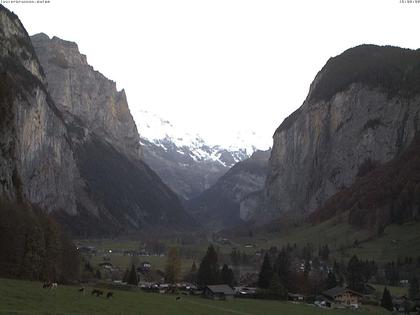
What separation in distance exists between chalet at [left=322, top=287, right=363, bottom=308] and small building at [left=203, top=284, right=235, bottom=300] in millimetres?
21418

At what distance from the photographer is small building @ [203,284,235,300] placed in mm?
116750

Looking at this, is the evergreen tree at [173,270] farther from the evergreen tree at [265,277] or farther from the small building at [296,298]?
the small building at [296,298]

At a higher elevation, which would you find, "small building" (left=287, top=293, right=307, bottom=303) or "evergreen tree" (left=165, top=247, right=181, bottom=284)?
"evergreen tree" (left=165, top=247, right=181, bottom=284)

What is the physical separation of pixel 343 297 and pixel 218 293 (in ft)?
93.2

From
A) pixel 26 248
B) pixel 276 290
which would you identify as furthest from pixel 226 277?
pixel 26 248

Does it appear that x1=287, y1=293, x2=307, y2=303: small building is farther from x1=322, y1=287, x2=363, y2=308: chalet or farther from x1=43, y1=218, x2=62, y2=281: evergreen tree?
x1=43, y1=218, x2=62, y2=281: evergreen tree

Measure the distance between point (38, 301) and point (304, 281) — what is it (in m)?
101

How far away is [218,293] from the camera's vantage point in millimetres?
117875

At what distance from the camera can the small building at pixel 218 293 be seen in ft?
383

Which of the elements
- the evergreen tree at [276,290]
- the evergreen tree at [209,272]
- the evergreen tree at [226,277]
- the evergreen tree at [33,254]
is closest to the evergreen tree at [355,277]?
the evergreen tree at [276,290]

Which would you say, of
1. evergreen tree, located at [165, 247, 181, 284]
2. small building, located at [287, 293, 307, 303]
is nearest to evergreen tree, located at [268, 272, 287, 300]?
small building, located at [287, 293, 307, 303]

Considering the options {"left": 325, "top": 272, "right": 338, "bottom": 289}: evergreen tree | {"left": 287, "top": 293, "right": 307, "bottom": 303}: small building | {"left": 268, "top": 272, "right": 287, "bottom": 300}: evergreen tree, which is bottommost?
{"left": 287, "top": 293, "right": 307, "bottom": 303}: small building

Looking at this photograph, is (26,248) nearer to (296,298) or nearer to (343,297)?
(296,298)

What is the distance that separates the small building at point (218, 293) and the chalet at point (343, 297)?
21418 millimetres
